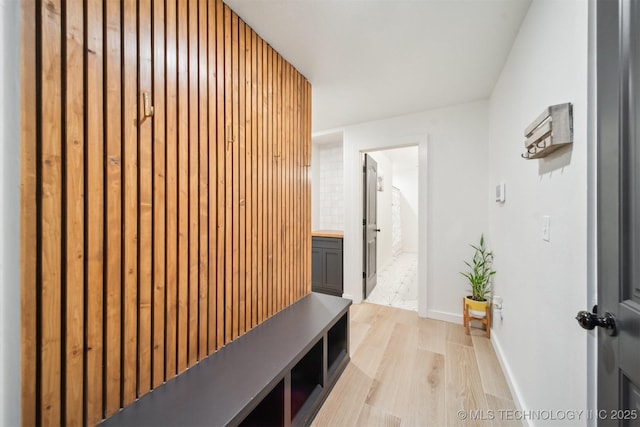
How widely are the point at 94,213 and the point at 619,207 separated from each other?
5.99ft

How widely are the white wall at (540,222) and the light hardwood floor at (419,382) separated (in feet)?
0.71

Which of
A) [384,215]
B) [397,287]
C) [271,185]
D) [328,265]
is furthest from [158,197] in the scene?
[384,215]

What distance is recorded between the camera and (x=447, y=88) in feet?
8.02

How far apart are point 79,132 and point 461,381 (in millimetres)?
2704

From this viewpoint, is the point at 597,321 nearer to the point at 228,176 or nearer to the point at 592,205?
the point at 592,205

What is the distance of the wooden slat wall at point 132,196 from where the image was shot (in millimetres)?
790

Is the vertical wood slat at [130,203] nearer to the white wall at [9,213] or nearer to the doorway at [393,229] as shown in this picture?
the white wall at [9,213]

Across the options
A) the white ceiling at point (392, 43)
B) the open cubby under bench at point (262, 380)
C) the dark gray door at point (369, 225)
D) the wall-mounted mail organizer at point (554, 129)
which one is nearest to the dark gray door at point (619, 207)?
the wall-mounted mail organizer at point (554, 129)

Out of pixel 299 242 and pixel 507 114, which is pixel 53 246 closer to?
pixel 299 242

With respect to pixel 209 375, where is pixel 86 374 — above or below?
above

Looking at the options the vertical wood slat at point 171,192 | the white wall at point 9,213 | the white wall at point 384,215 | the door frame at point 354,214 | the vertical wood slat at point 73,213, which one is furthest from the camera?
the white wall at point 384,215


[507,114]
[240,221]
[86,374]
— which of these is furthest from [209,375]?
[507,114]

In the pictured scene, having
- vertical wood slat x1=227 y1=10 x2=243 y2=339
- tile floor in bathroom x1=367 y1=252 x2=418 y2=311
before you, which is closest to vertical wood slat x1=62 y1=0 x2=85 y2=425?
vertical wood slat x1=227 y1=10 x2=243 y2=339

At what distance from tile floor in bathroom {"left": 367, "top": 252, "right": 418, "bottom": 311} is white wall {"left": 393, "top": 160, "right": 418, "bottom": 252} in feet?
5.68
